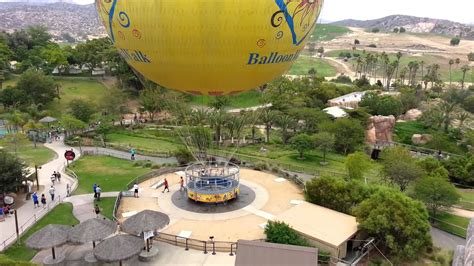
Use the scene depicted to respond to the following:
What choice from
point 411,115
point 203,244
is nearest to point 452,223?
point 203,244

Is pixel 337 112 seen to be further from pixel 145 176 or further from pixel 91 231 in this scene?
pixel 91 231

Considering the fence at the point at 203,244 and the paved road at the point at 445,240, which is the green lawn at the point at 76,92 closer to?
the fence at the point at 203,244

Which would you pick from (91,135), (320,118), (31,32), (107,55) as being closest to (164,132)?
(91,135)

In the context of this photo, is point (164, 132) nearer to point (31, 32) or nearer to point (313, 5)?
point (313, 5)

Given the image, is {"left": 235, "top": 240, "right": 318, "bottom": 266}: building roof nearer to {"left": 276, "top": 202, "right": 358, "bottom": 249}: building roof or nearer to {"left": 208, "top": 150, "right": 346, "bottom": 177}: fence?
{"left": 276, "top": 202, "right": 358, "bottom": 249}: building roof

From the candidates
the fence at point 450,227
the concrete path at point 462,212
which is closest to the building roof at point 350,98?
the concrete path at point 462,212
